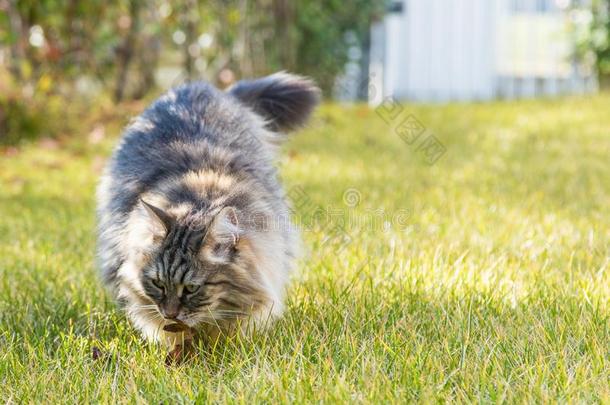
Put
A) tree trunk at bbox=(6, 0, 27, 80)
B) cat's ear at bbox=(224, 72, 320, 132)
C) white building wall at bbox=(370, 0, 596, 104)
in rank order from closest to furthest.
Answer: cat's ear at bbox=(224, 72, 320, 132), tree trunk at bbox=(6, 0, 27, 80), white building wall at bbox=(370, 0, 596, 104)

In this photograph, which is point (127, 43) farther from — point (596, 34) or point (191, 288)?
point (191, 288)

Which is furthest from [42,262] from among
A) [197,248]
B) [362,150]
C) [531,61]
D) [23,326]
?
[531,61]

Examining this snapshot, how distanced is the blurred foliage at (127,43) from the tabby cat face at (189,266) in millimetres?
4587

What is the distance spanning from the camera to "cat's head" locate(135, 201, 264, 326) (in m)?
2.22

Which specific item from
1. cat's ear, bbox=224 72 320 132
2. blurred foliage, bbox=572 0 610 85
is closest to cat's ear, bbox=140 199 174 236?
cat's ear, bbox=224 72 320 132

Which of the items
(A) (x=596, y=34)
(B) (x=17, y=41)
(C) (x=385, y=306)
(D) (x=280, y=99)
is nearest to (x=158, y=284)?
(C) (x=385, y=306)

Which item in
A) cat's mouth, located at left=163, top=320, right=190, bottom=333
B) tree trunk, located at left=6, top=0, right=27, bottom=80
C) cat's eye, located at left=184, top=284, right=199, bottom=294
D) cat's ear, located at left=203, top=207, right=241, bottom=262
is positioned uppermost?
tree trunk, located at left=6, top=0, right=27, bottom=80

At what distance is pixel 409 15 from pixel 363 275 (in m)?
8.13

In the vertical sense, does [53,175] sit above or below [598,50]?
below

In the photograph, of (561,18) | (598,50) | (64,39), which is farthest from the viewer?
(561,18)

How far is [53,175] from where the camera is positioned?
567cm

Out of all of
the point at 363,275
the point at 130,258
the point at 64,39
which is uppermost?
the point at 64,39

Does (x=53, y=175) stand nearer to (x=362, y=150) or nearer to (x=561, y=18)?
(x=362, y=150)

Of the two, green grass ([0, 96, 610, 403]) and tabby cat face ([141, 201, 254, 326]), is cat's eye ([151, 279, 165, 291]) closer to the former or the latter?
tabby cat face ([141, 201, 254, 326])
